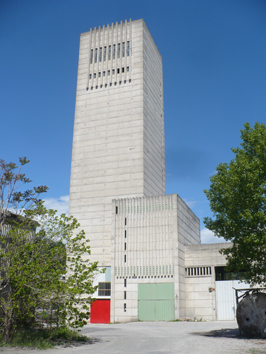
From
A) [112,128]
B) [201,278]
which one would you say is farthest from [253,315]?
[112,128]

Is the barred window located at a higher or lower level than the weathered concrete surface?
higher

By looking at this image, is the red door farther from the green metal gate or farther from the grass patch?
the grass patch

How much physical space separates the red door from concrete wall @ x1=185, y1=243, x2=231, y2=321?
12.8m

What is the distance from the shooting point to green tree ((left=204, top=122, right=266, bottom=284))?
25.5 m

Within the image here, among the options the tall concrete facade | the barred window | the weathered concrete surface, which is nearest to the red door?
the tall concrete facade

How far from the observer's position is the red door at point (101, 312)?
5725cm

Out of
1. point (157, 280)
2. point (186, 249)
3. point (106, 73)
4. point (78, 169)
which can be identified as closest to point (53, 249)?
point (157, 280)

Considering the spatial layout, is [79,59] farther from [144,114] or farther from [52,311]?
[52,311]

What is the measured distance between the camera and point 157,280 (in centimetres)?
5541

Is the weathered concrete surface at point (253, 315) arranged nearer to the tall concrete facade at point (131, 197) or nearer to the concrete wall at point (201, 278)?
the tall concrete facade at point (131, 197)

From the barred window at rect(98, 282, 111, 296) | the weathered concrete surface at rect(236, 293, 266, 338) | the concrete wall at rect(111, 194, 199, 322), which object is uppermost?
the concrete wall at rect(111, 194, 199, 322)

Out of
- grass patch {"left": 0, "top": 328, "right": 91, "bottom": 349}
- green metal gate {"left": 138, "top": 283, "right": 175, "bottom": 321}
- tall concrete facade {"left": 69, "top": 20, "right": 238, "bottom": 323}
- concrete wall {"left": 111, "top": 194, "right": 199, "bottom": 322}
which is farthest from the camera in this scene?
tall concrete facade {"left": 69, "top": 20, "right": 238, "bottom": 323}

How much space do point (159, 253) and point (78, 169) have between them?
27.3 m

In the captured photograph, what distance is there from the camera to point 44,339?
22.9 m
